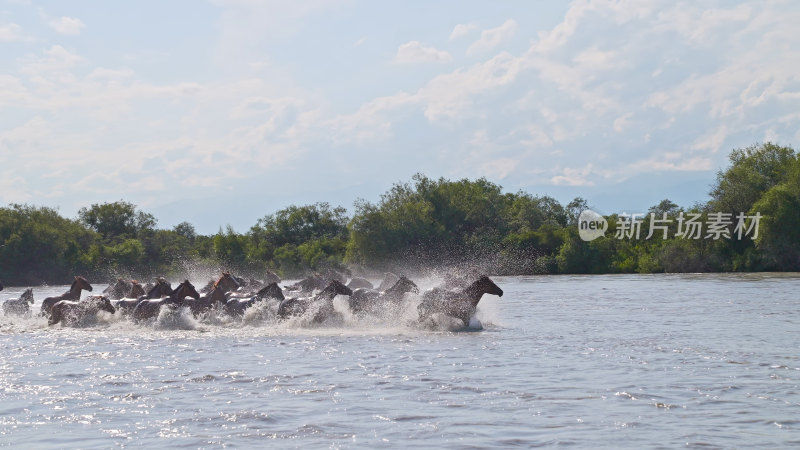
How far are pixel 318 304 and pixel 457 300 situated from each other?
3727mm

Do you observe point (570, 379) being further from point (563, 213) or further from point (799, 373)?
point (563, 213)

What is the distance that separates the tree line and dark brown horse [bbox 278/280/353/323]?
40157 mm

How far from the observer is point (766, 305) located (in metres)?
25.0

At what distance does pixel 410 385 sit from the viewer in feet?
38.3

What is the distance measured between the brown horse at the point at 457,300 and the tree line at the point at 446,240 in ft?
130

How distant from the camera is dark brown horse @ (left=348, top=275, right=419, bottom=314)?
67.2ft

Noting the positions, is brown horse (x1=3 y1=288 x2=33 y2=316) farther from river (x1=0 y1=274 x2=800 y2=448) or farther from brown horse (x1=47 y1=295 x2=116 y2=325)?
river (x1=0 y1=274 x2=800 y2=448)

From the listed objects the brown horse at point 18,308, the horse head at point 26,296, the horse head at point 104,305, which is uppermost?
the horse head at point 26,296

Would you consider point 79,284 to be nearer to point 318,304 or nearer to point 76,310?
→ point 76,310

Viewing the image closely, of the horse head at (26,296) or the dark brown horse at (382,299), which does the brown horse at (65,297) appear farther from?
the dark brown horse at (382,299)

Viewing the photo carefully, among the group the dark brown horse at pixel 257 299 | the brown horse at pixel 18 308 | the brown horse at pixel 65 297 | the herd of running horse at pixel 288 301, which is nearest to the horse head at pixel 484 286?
the herd of running horse at pixel 288 301

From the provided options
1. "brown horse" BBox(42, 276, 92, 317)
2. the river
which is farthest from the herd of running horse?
the river

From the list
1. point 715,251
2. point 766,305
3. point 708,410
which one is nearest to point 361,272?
point 715,251

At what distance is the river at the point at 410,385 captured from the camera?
8781 mm
